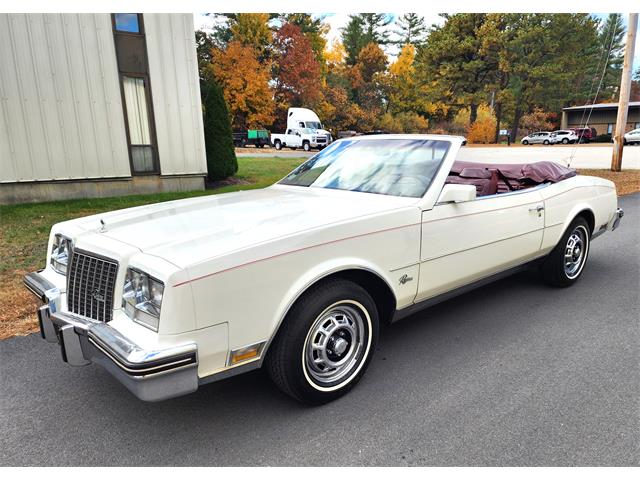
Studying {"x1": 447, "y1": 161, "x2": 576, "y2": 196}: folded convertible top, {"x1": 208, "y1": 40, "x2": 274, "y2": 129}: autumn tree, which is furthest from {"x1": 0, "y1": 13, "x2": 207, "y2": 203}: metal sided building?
{"x1": 208, "y1": 40, "x2": 274, "y2": 129}: autumn tree

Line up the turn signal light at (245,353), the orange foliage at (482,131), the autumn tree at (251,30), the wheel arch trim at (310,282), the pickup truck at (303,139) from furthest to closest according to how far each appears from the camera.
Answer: the orange foliage at (482,131) < the autumn tree at (251,30) < the pickup truck at (303,139) < the wheel arch trim at (310,282) < the turn signal light at (245,353)

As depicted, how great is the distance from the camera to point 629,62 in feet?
43.5

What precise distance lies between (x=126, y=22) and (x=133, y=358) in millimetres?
10368

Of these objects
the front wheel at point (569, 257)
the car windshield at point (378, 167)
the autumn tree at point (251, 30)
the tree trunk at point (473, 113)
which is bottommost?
the front wheel at point (569, 257)

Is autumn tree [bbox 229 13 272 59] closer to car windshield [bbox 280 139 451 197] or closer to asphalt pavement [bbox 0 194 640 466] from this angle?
car windshield [bbox 280 139 451 197]

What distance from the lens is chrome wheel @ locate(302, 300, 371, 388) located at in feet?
8.72

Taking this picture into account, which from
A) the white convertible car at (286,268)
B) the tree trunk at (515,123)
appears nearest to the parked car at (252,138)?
the tree trunk at (515,123)

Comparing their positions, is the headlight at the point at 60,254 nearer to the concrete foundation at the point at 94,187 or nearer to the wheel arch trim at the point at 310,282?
the wheel arch trim at the point at 310,282

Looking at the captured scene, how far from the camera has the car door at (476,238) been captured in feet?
10.4

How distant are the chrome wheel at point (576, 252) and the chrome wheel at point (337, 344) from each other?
282 centimetres

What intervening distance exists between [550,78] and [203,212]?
4548cm

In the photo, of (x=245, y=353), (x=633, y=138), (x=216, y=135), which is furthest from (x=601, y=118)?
(x=245, y=353)

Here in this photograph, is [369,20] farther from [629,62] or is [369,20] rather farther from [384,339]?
[384,339]

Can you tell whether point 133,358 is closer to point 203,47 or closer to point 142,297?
point 142,297
